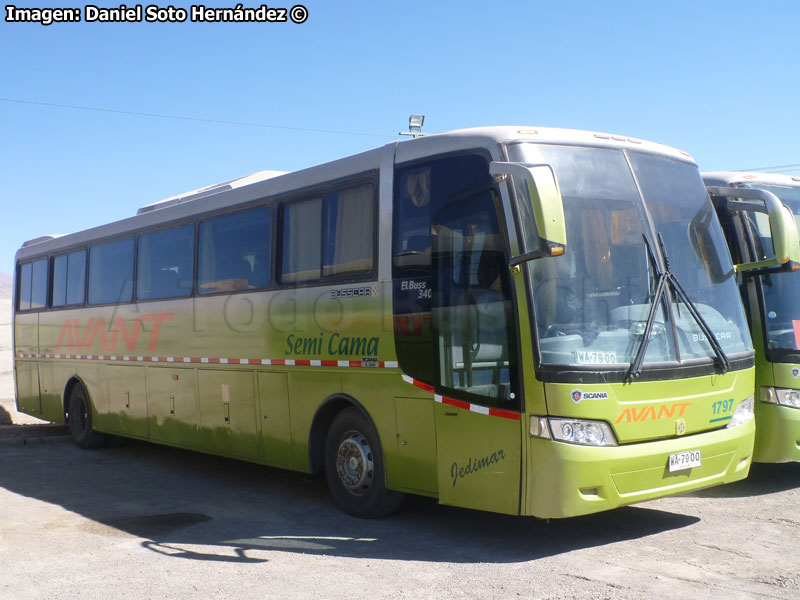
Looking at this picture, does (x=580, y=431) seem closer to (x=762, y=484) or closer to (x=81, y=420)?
(x=762, y=484)

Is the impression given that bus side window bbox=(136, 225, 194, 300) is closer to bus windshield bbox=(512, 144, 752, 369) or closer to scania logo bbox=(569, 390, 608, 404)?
bus windshield bbox=(512, 144, 752, 369)

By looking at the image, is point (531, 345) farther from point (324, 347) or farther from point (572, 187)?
point (324, 347)

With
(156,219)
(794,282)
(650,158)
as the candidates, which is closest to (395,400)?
(650,158)

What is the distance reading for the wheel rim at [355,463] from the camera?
26.6 feet

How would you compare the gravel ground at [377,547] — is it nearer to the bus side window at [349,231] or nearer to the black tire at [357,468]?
the black tire at [357,468]

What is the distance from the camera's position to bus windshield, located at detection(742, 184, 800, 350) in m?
8.77

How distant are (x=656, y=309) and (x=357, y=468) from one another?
322cm

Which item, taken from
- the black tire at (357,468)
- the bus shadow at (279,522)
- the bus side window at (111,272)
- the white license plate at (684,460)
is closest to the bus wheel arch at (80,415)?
the bus side window at (111,272)

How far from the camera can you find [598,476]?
6258 millimetres

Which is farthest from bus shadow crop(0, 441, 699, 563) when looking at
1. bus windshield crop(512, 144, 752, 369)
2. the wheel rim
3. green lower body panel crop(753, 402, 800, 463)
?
bus windshield crop(512, 144, 752, 369)

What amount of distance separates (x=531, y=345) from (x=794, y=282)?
4.11 m

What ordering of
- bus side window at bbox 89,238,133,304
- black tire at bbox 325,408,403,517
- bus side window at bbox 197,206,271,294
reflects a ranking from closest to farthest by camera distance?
1. black tire at bbox 325,408,403,517
2. bus side window at bbox 197,206,271,294
3. bus side window at bbox 89,238,133,304

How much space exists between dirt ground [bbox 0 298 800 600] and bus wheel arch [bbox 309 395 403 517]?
0.62ft

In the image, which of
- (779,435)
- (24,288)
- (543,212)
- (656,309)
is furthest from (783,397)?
(24,288)
